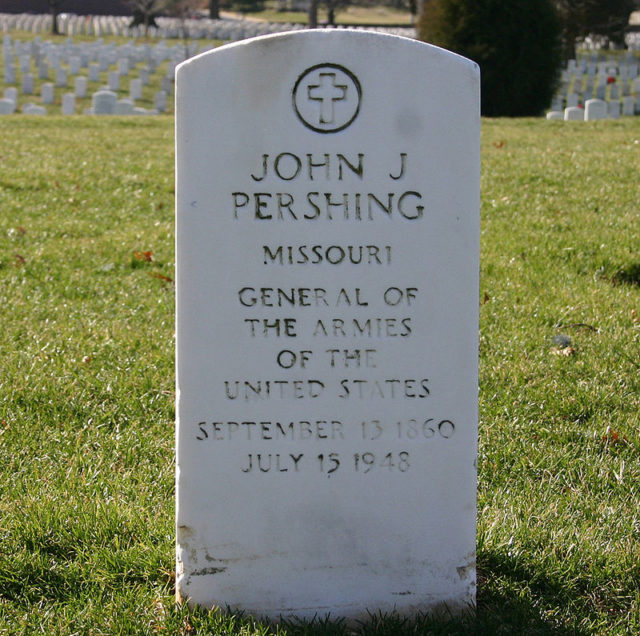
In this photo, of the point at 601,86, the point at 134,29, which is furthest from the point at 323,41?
the point at 134,29

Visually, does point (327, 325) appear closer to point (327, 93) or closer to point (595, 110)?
point (327, 93)

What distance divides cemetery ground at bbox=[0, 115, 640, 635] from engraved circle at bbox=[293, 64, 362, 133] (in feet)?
4.85

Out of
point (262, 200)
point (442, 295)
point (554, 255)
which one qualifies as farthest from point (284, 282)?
point (554, 255)

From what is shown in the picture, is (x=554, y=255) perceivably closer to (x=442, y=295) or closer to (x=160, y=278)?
(x=160, y=278)

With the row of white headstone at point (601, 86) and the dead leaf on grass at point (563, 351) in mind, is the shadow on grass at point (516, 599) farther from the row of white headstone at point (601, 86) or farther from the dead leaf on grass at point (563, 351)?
the row of white headstone at point (601, 86)

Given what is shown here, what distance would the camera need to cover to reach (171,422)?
4273 mm

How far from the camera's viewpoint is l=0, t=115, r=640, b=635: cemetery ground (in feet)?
9.79

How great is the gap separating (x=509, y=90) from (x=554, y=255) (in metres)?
12.3

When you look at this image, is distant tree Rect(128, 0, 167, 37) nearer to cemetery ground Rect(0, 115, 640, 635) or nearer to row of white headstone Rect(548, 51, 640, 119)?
row of white headstone Rect(548, 51, 640, 119)

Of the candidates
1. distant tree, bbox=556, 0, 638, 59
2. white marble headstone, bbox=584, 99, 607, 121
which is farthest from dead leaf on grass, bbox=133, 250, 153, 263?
distant tree, bbox=556, 0, 638, 59

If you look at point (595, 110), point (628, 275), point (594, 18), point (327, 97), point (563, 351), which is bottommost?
point (563, 351)

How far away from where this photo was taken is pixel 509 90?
60.6ft

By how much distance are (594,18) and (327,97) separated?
40124 millimetres

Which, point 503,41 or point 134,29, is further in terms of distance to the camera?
point 134,29
